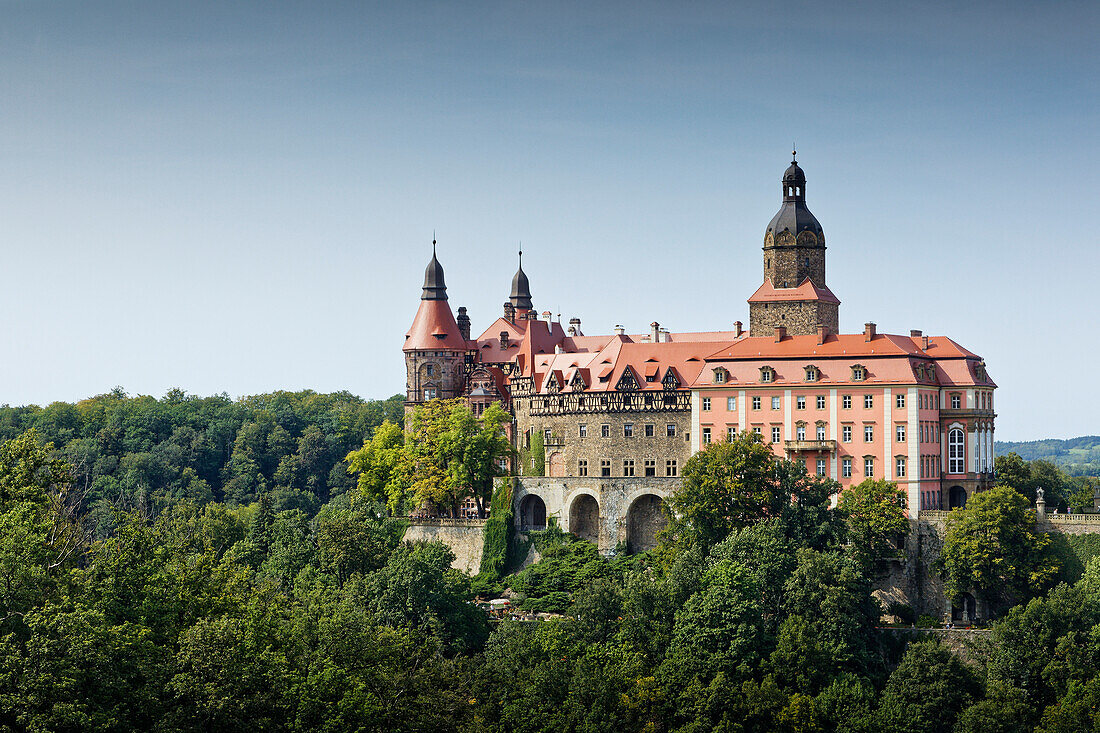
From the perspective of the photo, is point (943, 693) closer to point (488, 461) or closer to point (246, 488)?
point (488, 461)

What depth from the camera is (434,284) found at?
316ft

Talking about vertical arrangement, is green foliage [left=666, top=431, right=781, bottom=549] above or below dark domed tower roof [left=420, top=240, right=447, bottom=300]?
below

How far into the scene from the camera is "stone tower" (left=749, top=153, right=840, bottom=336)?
8625cm

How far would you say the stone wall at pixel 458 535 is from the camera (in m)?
85.9

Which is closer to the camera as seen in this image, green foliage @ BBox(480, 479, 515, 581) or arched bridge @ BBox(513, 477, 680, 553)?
arched bridge @ BBox(513, 477, 680, 553)

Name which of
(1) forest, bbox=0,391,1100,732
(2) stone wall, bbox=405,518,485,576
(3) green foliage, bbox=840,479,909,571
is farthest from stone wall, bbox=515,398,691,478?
(3) green foliage, bbox=840,479,909,571

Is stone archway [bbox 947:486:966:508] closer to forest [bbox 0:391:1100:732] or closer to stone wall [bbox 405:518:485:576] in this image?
forest [bbox 0:391:1100:732]

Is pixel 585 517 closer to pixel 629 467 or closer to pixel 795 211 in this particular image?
pixel 629 467

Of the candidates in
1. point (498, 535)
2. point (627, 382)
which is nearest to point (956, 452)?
point (627, 382)

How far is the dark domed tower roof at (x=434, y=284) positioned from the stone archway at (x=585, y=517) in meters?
Answer: 17.8

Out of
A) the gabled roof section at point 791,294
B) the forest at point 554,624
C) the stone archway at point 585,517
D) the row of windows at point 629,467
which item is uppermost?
the gabled roof section at point 791,294

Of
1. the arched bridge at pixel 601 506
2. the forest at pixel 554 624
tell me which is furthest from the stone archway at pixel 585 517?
the forest at pixel 554 624

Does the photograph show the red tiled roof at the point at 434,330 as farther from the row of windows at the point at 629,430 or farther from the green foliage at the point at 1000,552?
the green foliage at the point at 1000,552

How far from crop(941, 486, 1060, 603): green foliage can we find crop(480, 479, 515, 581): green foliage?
24423 millimetres
